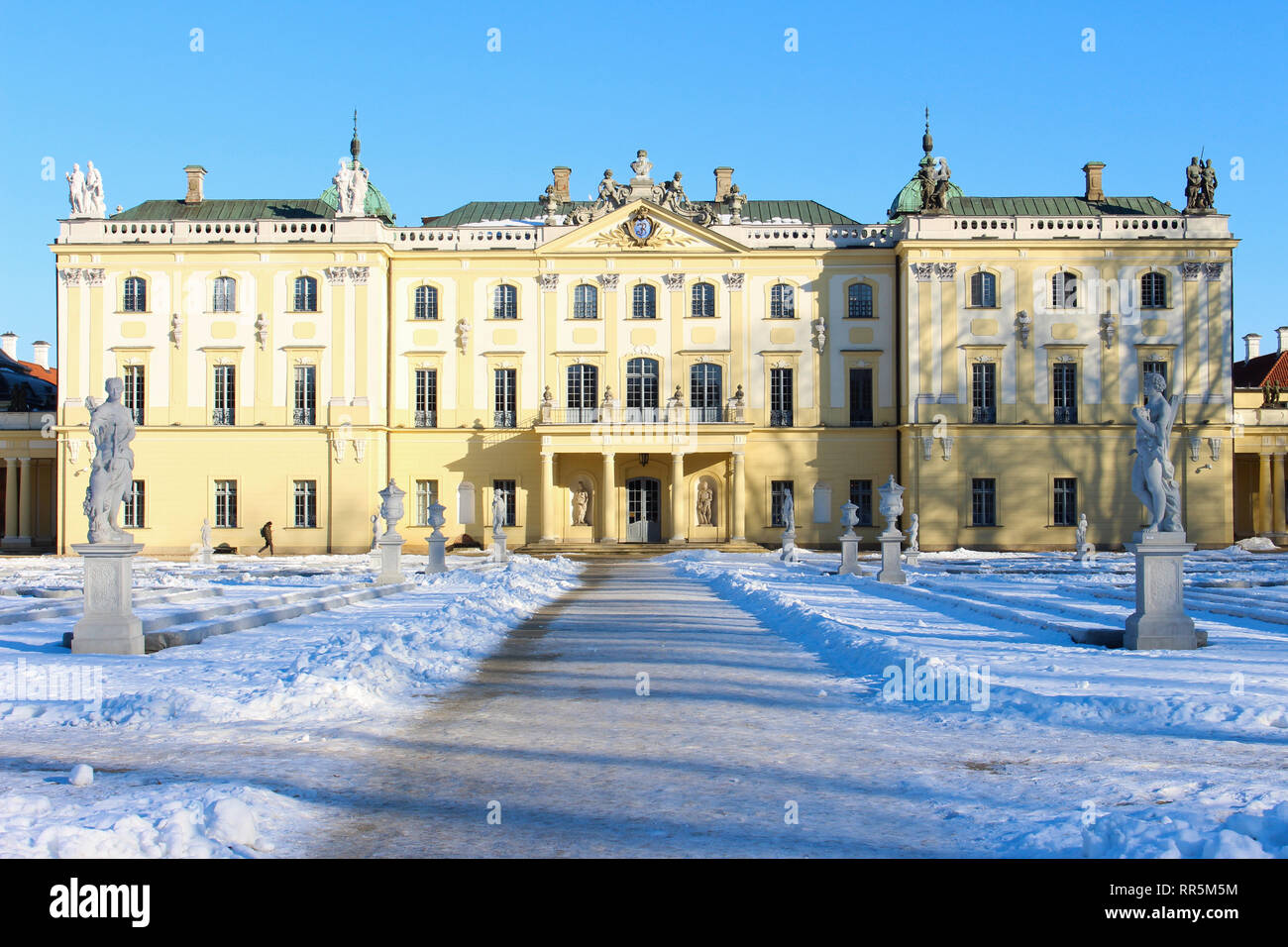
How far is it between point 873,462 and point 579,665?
3378 centimetres

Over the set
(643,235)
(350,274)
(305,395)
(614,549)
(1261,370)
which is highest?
(643,235)

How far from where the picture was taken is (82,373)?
43469mm

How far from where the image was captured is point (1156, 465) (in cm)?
1337

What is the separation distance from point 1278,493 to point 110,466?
47.0m

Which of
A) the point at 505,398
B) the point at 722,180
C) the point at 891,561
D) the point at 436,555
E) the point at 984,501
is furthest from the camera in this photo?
the point at 722,180

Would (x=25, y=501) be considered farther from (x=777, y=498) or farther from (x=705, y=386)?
(x=777, y=498)

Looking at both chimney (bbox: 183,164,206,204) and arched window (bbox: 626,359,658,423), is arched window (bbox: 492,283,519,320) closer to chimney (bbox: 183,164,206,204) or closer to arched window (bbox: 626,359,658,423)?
arched window (bbox: 626,359,658,423)

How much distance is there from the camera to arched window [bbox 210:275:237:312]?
143ft

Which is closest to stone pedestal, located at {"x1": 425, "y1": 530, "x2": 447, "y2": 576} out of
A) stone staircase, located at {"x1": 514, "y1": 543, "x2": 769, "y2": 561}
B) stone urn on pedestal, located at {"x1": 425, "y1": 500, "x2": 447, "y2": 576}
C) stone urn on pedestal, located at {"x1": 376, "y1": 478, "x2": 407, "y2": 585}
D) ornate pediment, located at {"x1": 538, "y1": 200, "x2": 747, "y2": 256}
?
stone urn on pedestal, located at {"x1": 425, "y1": 500, "x2": 447, "y2": 576}

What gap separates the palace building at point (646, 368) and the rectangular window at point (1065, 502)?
8 centimetres

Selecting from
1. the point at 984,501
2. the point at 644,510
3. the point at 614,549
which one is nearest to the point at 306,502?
the point at 614,549
